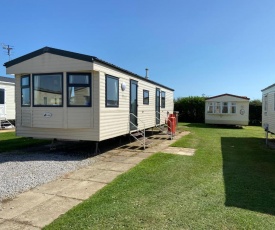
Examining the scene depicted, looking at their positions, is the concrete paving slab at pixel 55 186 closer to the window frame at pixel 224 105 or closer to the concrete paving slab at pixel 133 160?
the concrete paving slab at pixel 133 160

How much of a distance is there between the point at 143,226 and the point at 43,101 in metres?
5.65

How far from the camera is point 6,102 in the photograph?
15578mm

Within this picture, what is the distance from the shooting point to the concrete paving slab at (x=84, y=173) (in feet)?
17.1

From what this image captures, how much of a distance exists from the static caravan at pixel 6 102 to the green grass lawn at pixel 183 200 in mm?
12340

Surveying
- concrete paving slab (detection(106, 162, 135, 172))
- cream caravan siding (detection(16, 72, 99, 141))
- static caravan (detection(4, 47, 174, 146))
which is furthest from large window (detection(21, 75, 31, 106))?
concrete paving slab (detection(106, 162, 135, 172))

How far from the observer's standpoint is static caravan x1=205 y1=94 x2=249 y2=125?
19.2 m

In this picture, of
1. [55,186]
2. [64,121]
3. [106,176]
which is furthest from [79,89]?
[55,186]

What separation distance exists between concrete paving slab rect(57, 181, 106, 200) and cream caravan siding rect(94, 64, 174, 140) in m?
2.56

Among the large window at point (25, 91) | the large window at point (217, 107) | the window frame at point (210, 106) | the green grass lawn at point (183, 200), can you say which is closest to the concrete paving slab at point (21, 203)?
the green grass lawn at point (183, 200)

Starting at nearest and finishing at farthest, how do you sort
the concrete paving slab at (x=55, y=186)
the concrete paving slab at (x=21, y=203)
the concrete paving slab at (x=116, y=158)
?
the concrete paving slab at (x=21, y=203)
the concrete paving slab at (x=55, y=186)
the concrete paving slab at (x=116, y=158)

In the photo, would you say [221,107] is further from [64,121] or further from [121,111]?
[64,121]

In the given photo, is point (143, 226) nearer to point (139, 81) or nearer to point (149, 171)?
point (149, 171)

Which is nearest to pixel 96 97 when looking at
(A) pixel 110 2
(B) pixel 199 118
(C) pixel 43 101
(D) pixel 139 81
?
(C) pixel 43 101

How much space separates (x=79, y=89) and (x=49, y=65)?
1166mm
